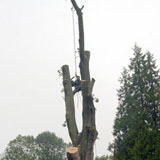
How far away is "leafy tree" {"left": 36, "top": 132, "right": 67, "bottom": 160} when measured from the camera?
46812 mm

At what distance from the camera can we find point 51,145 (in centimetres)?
4819

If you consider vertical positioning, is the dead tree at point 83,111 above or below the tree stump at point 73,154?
above

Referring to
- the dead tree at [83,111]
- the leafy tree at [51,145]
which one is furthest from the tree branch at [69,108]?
the leafy tree at [51,145]

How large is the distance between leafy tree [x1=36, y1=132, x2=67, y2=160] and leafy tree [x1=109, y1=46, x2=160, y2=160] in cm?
2331

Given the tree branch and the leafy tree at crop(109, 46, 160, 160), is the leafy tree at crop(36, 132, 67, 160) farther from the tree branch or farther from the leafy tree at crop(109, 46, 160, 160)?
the tree branch

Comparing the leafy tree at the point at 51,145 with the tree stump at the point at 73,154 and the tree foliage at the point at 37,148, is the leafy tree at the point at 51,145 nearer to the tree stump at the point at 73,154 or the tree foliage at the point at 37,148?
the tree foliage at the point at 37,148

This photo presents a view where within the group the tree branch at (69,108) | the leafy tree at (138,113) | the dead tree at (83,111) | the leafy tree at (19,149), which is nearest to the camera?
the dead tree at (83,111)

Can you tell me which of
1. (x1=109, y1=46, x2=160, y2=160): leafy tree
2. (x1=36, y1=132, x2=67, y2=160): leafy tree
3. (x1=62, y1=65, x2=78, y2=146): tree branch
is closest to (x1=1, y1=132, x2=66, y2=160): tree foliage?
(x1=36, y1=132, x2=67, y2=160): leafy tree

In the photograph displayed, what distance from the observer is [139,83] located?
81.1 ft

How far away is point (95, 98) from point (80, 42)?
4.45ft

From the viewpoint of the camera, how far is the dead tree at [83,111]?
18.9 feet

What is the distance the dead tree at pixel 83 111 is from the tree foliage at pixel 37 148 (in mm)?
29626

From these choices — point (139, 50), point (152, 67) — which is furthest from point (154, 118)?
point (139, 50)

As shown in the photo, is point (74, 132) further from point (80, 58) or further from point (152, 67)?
point (152, 67)
